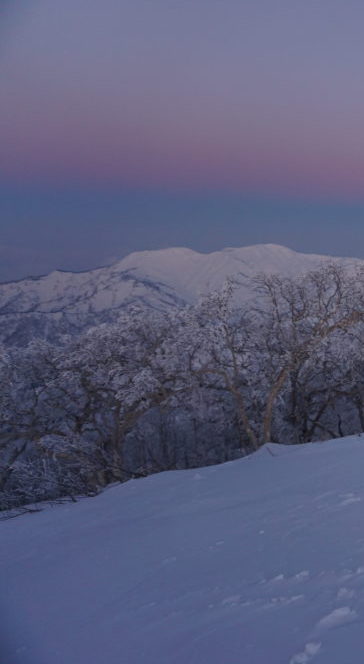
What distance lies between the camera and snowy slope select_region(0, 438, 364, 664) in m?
2.59

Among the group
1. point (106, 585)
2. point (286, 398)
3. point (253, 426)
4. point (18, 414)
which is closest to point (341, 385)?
point (286, 398)

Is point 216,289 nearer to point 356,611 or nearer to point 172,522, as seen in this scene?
point 172,522

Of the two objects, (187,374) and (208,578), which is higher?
(187,374)

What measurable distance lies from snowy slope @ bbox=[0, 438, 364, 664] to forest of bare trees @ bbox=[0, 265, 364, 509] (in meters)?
7.42

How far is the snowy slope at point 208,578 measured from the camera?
2.59 meters

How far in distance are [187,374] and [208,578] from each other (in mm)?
10747

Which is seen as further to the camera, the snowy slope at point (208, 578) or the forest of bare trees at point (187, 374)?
the forest of bare trees at point (187, 374)

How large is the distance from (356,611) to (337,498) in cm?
224

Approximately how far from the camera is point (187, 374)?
14.3 m

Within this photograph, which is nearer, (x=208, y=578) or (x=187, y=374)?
(x=208, y=578)

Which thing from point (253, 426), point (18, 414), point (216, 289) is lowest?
point (253, 426)

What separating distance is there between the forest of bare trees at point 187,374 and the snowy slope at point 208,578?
7424 mm

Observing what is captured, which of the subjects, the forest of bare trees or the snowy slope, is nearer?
the snowy slope

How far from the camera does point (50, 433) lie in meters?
15.8
